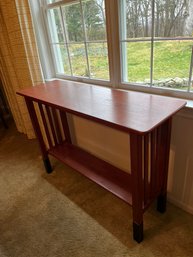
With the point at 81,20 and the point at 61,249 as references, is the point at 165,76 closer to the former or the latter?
the point at 81,20

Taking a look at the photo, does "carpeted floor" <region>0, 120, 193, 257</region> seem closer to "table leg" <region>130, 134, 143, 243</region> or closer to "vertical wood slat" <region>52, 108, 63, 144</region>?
"table leg" <region>130, 134, 143, 243</region>

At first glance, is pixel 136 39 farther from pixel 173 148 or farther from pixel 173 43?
pixel 173 148

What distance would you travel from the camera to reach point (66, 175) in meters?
1.83

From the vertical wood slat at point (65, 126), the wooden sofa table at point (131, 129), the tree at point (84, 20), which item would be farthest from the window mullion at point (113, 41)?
the vertical wood slat at point (65, 126)

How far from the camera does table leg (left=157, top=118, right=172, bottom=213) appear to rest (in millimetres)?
1062

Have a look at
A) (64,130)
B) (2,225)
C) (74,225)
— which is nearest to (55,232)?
(74,225)

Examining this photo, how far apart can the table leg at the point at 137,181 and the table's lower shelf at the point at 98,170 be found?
0.25ft

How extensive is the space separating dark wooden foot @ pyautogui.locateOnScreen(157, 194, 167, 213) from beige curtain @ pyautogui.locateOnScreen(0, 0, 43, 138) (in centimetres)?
153

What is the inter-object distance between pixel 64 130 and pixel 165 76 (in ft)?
3.44

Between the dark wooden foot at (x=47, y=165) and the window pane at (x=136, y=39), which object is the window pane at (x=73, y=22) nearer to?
the window pane at (x=136, y=39)

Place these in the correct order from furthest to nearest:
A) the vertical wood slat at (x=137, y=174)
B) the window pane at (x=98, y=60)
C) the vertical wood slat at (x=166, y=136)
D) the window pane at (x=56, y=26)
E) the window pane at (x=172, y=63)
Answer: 1. the window pane at (x=56, y=26)
2. the window pane at (x=98, y=60)
3. the window pane at (x=172, y=63)
4. the vertical wood slat at (x=166, y=136)
5. the vertical wood slat at (x=137, y=174)

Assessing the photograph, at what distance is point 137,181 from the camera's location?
971 mm

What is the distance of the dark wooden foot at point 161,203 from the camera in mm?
1321

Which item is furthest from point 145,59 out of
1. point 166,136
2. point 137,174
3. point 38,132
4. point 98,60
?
point 38,132
